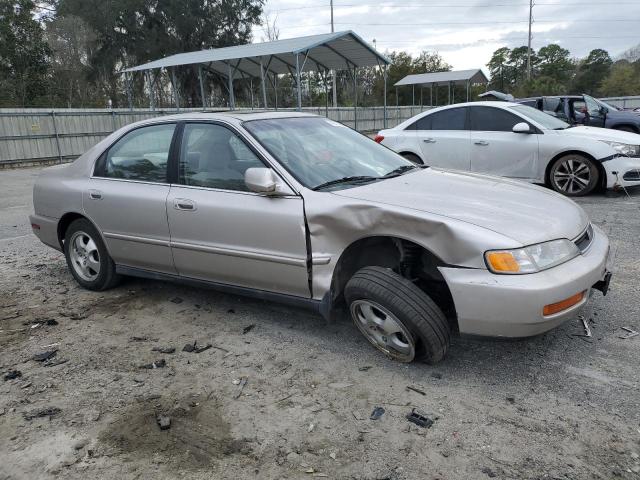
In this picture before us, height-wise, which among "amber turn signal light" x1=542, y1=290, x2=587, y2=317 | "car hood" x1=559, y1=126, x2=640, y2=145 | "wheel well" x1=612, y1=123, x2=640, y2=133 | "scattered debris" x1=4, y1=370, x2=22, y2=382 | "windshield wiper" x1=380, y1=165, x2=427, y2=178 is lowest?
"scattered debris" x1=4, y1=370, x2=22, y2=382

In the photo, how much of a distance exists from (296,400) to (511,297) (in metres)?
1.28

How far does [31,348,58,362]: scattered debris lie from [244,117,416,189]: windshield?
80.1 inches

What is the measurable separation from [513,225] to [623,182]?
5.99 m

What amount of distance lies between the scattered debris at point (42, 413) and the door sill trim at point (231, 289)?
1.36m

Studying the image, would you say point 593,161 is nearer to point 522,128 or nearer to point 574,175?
point 574,175

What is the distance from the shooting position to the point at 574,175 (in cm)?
802

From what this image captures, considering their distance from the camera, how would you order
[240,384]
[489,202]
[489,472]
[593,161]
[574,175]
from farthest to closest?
[574,175]
[593,161]
[489,202]
[240,384]
[489,472]

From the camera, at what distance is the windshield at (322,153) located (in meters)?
3.57

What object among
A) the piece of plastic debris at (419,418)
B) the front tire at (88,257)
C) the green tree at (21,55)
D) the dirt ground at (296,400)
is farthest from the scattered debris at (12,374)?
the green tree at (21,55)

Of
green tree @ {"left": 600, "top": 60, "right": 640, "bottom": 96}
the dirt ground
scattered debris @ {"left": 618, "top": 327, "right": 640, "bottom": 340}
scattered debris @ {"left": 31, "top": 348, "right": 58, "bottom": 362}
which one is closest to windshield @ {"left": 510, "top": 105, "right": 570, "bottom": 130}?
the dirt ground

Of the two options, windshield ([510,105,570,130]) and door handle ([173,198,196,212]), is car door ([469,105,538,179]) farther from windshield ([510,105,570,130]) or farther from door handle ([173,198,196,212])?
door handle ([173,198,196,212])

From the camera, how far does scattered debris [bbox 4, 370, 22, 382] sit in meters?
3.28

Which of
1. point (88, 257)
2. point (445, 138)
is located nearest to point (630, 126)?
point (445, 138)

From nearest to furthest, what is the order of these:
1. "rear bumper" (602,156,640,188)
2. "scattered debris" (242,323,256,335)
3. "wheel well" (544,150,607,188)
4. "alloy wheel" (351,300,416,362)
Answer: "alloy wheel" (351,300,416,362), "scattered debris" (242,323,256,335), "rear bumper" (602,156,640,188), "wheel well" (544,150,607,188)
